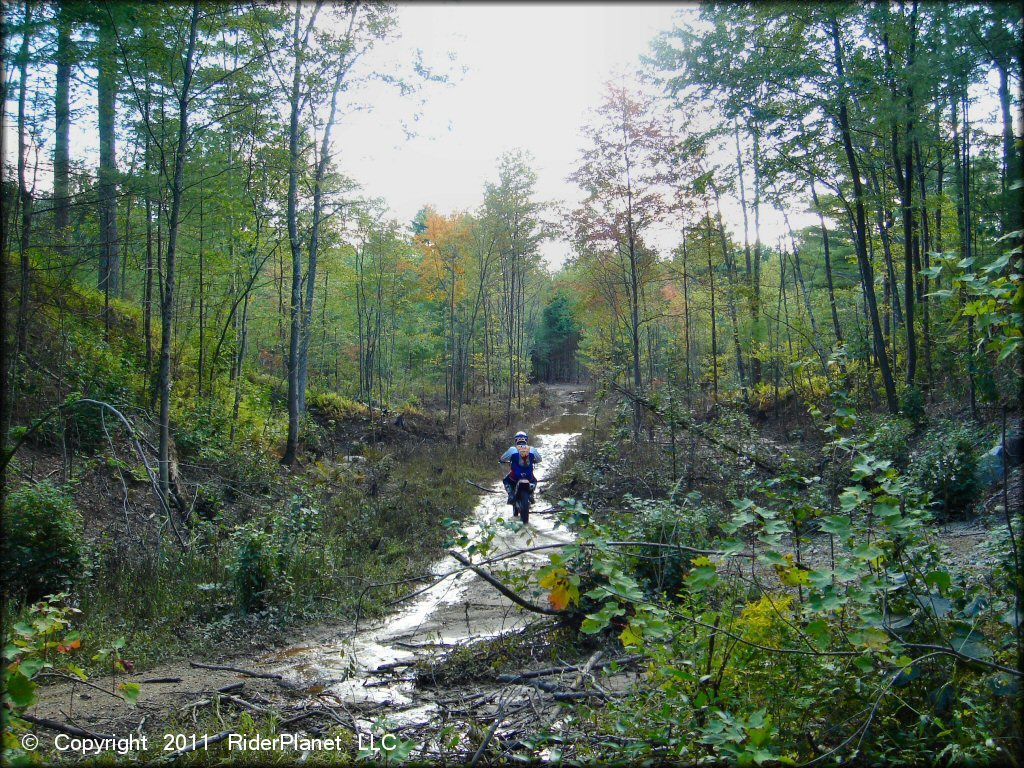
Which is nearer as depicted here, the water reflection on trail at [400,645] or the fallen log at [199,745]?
the fallen log at [199,745]

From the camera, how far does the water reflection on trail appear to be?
444 cm

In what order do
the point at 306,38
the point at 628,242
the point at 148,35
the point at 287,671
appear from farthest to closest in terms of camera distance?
the point at 628,242 < the point at 306,38 < the point at 148,35 < the point at 287,671

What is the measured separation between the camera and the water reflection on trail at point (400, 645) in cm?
444

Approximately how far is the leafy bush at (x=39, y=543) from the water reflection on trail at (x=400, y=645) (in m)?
2.67

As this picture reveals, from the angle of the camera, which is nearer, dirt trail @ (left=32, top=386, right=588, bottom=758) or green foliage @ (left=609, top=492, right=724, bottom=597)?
dirt trail @ (left=32, top=386, right=588, bottom=758)

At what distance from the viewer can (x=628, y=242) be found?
686 inches

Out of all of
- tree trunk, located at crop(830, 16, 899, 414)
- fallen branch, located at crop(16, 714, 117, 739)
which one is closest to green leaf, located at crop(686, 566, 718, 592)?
fallen branch, located at crop(16, 714, 117, 739)

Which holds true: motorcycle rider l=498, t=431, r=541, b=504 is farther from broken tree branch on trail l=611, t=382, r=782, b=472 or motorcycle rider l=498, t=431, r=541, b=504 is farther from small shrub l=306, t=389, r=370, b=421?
small shrub l=306, t=389, r=370, b=421

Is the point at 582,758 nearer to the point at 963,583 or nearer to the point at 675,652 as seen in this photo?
the point at 675,652

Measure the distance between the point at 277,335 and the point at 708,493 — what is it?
19.3 metres

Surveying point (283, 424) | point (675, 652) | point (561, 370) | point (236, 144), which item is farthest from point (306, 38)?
point (561, 370)

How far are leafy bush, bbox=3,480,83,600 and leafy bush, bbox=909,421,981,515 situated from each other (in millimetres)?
10418

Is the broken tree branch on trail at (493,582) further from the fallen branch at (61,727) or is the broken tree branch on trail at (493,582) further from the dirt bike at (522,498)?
the dirt bike at (522,498)

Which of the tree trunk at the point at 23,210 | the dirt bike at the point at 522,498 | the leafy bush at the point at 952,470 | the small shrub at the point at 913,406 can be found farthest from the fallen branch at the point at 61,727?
the small shrub at the point at 913,406
